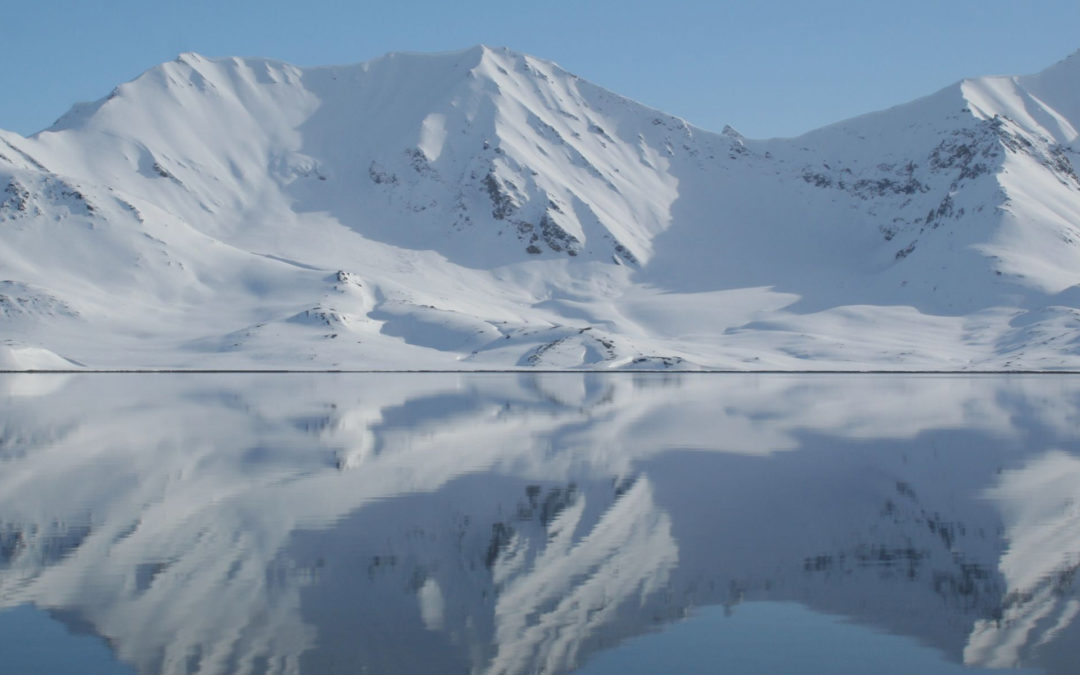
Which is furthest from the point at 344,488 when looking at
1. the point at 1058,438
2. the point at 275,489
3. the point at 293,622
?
the point at 1058,438

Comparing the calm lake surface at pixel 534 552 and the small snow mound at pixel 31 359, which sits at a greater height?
the small snow mound at pixel 31 359

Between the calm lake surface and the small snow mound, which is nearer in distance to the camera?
the calm lake surface

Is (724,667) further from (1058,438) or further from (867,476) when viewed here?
(1058,438)

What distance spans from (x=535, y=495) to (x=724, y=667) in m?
17.6

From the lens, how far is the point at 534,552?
2706 centimetres

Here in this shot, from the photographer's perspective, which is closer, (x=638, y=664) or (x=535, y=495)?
(x=638, y=664)

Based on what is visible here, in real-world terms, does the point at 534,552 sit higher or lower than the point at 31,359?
lower

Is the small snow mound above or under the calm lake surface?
above

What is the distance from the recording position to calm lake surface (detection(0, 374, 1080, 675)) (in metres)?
19.6

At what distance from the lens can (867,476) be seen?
40.8m

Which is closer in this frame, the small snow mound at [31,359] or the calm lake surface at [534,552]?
the calm lake surface at [534,552]

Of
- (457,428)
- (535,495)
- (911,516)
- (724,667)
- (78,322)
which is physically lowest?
(724,667)

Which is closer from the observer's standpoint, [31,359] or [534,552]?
[534,552]

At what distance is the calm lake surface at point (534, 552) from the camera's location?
19.6 meters
